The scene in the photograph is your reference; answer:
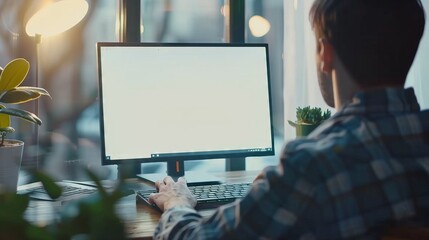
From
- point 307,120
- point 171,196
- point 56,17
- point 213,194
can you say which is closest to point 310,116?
point 307,120

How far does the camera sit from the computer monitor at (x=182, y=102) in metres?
1.89

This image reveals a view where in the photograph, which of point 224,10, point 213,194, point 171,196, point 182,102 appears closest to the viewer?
point 171,196

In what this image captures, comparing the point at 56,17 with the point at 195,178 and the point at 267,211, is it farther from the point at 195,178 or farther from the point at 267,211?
the point at 267,211

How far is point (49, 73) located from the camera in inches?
91.7

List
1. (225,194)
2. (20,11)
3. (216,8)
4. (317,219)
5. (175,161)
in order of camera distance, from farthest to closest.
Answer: (216,8)
(20,11)
(175,161)
(225,194)
(317,219)

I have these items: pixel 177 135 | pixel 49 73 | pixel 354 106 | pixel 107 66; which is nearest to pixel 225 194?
pixel 177 135

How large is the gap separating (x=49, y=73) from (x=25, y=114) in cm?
61

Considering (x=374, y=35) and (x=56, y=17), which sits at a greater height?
(x=56, y=17)

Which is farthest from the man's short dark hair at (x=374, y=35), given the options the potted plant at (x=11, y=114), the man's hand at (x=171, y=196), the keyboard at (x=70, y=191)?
the potted plant at (x=11, y=114)

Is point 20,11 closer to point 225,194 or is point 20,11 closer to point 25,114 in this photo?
point 25,114

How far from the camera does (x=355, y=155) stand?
3.26 feet

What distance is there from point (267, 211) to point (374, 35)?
0.35 m

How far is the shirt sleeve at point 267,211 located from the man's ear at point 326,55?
0.25 meters

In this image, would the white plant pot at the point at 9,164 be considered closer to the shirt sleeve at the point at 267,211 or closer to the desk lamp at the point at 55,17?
the desk lamp at the point at 55,17
